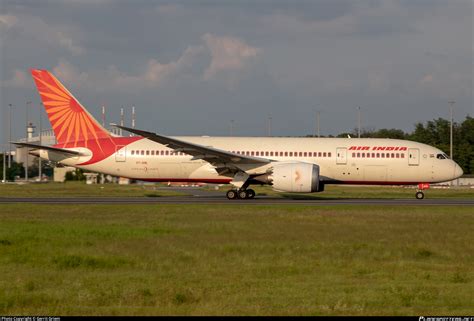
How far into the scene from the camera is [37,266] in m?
16.2

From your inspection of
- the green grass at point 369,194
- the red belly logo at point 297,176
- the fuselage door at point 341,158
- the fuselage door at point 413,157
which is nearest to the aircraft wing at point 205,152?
the red belly logo at point 297,176

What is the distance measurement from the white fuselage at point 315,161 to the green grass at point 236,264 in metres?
12.0

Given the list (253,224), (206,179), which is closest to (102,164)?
(206,179)

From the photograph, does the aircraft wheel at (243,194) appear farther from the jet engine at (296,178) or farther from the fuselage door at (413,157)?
the fuselage door at (413,157)

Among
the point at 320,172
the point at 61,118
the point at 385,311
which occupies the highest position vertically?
the point at 61,118

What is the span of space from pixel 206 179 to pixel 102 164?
19.3 ft

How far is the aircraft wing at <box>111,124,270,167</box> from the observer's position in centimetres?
3762

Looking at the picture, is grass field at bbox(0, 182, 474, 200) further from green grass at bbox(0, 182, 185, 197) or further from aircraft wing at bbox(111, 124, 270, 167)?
aircraft wing at bbox(111, 124, 270, 167)

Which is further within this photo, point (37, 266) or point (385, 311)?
point (37, 266)

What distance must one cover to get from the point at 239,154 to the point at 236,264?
78.2 ft

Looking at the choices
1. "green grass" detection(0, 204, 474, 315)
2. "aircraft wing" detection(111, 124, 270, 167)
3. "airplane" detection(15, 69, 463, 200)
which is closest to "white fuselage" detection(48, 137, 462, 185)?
"airplane" detection(15, 69, 463, 200)

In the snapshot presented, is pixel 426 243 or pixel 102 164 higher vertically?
pixel 102 164

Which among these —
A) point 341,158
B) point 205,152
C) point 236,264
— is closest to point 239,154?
point 205,152

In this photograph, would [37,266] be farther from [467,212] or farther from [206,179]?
[206,179]
